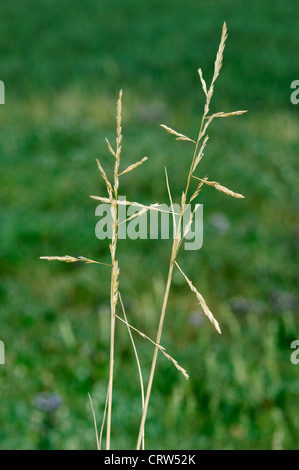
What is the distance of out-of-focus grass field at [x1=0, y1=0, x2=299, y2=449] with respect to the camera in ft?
13.8

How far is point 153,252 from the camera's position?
6961mm

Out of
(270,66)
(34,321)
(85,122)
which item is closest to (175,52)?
(270,66)

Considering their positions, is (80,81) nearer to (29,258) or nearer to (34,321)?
(29,258)

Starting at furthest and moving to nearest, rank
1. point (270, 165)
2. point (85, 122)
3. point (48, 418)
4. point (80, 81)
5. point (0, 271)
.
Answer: point (80, 81), point (85, 122), point (270, 165), point (0, 271), point (48, 418)

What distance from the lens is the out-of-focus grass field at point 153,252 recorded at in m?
4.20

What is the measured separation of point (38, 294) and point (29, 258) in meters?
0.79

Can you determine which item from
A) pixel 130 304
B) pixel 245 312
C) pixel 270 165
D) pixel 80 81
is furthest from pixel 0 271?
pixel 80 81

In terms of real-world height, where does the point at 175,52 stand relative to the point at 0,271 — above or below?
above

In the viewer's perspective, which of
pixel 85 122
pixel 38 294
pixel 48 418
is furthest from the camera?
pixel 85 122

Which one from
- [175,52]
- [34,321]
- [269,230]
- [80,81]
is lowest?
[34,321]

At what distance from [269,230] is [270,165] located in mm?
2281

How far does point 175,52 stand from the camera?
1520cm

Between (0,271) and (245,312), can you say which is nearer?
(245,312)

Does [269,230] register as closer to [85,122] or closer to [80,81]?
[85,122]
